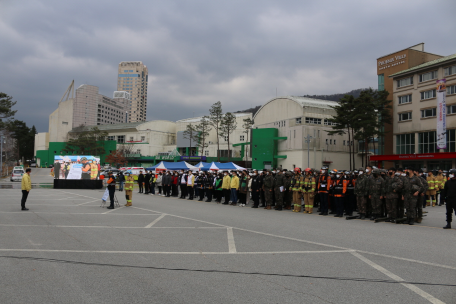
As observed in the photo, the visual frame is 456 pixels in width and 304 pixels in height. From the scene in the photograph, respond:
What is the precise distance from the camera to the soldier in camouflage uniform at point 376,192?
43.2ft

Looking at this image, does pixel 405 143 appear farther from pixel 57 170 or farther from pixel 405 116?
pixel 57 170

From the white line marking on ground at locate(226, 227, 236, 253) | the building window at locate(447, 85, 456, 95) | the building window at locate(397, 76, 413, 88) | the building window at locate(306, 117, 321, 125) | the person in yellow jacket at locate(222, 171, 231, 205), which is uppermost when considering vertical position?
the building window at locate(397, 76, 413, 88)

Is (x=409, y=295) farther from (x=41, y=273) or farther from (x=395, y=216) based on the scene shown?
(x=395, y=216)

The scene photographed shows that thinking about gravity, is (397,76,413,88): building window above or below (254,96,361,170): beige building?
above

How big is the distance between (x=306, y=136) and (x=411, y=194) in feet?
167

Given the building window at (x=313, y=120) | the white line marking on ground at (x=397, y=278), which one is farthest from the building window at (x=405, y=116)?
the white line marking on ground at (x=397, y=278)

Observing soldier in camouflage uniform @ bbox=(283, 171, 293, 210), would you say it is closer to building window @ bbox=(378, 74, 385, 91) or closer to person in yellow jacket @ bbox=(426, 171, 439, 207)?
person in yellow jacket @ bbox=(426, 171, 439, 207)

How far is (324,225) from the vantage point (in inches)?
459

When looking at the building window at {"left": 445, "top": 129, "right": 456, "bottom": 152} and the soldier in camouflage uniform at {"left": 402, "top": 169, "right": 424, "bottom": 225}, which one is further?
the building window at {"left": 445, "top": 129, "right": 456, "bottom": 152}

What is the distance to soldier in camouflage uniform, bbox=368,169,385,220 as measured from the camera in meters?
13.2

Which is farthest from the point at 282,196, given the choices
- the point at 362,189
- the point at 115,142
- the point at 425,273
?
the point at 115,142

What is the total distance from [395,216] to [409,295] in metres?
8.74

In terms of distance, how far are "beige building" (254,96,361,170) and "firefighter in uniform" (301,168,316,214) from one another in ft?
153

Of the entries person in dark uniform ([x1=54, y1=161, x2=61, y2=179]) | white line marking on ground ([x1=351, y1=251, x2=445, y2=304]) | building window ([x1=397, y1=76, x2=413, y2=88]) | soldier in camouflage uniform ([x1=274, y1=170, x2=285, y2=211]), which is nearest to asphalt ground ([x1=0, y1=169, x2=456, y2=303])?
white line marking on ground ([x1=351, y1=251, x2=445, y2=304])
